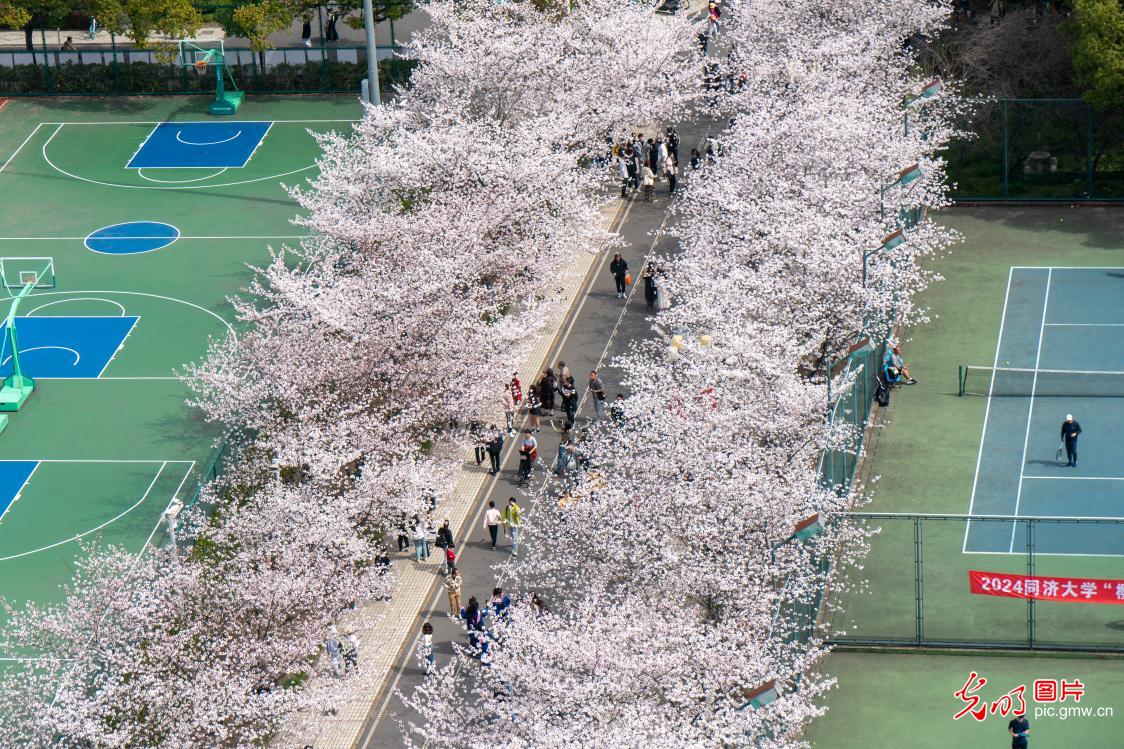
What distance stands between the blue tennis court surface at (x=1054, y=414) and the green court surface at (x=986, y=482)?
0.20 ft

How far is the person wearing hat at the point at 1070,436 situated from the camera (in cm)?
4956

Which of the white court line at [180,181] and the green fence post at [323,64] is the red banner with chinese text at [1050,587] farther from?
the green fence post at [323,64]

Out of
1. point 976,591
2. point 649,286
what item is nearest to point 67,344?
point 649,286

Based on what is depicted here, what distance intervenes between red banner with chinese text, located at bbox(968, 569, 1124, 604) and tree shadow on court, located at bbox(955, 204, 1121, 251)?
25.0 metres

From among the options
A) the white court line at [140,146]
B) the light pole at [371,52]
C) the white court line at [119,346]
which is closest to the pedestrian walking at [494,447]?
the white court line at [119,346]

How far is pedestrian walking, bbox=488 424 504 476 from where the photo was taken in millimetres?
49344

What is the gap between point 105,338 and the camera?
6028 cm

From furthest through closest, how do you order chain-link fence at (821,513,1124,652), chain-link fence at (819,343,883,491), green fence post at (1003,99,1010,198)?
green fence post at (1003,99,1010,198)
chain-link fence at (819,343,883,491)
chain-link fence at (821,513,1124,652)

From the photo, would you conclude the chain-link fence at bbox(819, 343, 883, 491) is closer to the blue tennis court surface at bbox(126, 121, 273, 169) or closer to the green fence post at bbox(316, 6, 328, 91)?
the blue tennis court surface at bbox(126, 121, 273, 169)

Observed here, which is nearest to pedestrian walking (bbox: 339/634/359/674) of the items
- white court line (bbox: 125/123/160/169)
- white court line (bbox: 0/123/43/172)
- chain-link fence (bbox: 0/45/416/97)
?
white court line (bbox: 125/123/160/169)

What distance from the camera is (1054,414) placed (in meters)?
52.9

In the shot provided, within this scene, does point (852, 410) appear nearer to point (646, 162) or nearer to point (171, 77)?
point (646, 162)

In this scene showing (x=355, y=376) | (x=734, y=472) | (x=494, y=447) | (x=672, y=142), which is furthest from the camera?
(x=672, y=142)

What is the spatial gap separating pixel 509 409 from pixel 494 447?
4.95 ft
